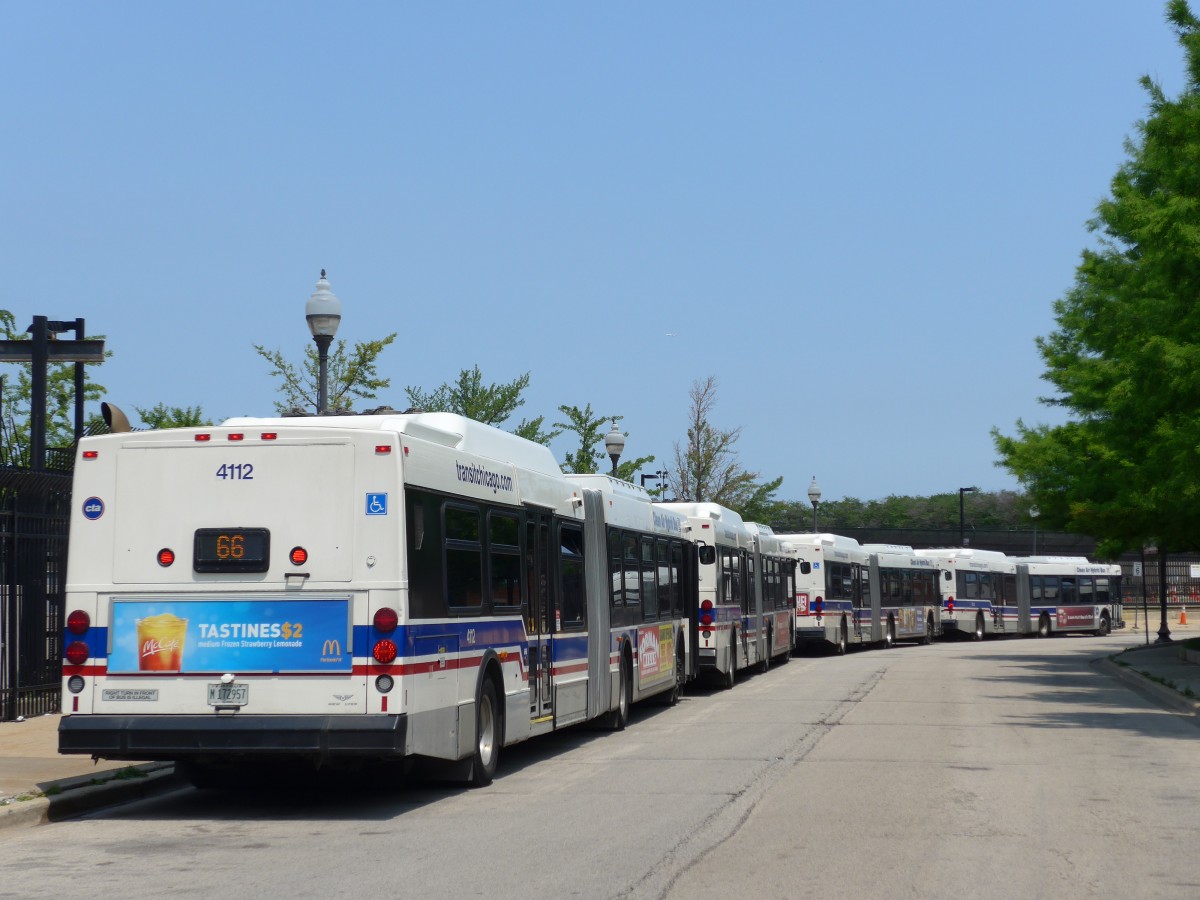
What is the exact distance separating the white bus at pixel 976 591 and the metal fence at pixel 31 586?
3808 centimetres

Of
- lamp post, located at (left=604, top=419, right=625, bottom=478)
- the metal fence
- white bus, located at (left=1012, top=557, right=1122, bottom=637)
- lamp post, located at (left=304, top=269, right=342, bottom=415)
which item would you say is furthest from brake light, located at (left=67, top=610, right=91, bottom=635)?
white bus, located at (left=1012, top=557, right=1122, bottom=637)

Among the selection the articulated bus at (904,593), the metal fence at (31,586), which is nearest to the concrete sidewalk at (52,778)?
the metal fence at (31,586)

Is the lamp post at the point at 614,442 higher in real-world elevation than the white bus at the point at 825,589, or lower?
higher

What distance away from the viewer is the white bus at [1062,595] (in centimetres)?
5828

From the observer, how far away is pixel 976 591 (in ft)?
182

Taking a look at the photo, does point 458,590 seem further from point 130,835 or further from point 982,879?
point 982,879

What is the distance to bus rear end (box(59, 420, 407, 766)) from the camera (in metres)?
11.7

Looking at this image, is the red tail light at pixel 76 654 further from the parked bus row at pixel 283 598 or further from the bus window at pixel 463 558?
the bus window at pixel 463 558

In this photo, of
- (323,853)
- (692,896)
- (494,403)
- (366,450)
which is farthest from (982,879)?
(494,403)

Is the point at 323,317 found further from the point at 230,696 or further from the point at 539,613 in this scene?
the point at 230,696

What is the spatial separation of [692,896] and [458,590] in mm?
5107

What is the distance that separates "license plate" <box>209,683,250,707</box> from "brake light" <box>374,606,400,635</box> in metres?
1.11

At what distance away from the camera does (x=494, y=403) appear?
135ft

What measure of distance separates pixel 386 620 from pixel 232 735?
1.43 metres
